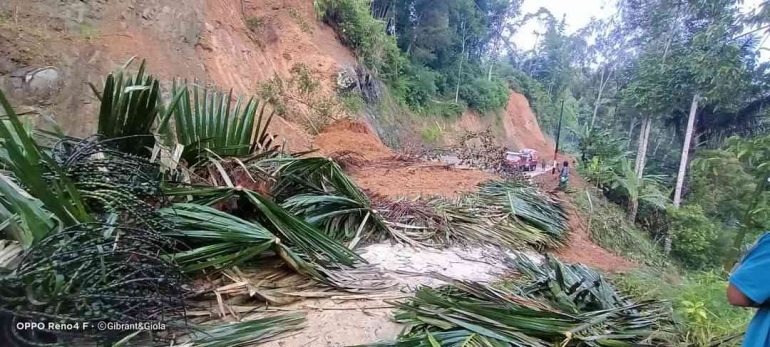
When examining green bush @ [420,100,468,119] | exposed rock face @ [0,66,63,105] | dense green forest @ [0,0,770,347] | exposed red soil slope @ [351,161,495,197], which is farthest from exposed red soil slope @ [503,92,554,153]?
exposed rock face @ [0,66,63,105]

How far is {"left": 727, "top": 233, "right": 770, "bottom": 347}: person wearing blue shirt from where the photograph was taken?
142 centimetres

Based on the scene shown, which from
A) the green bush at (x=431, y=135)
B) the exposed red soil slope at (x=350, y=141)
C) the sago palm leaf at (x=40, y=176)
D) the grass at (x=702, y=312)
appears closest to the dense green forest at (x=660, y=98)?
the grass at (x=702, y=312)

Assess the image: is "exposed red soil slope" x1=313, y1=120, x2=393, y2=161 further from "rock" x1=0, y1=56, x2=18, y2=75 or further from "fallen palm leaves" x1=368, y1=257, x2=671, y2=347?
"fallen palm leaves" x1=368, y1=257, x2=671, y2=347

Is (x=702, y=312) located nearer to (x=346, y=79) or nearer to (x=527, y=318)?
(x=527, y=318)

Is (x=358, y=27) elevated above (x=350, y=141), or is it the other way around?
(x=358, y=27)

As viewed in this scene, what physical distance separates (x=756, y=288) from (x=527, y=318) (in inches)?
36.9

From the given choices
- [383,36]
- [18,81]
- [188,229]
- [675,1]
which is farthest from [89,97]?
[675,1]

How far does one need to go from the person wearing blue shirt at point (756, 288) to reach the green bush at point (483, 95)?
25.8 metres

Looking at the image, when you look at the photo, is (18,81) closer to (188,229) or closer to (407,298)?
(188,229)

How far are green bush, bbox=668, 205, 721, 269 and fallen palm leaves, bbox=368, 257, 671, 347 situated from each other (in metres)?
10.9

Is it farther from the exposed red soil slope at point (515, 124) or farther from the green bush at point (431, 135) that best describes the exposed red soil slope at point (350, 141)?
the exposed red soil slope at point (515, 124)

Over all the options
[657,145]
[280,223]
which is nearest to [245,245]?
[280,223]

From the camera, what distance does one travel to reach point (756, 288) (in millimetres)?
1434

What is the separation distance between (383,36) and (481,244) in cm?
1421
